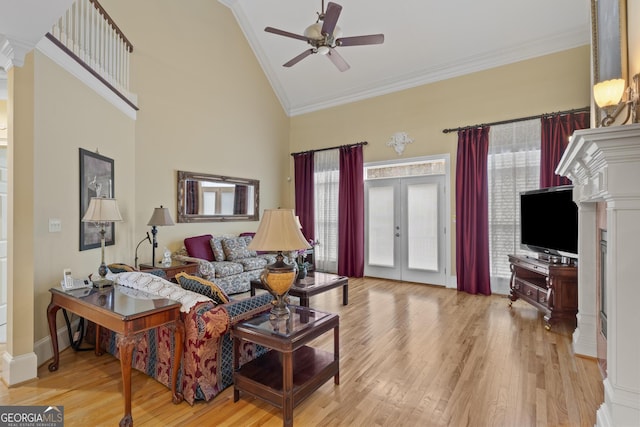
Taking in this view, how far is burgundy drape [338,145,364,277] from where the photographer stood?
6297 millimetres

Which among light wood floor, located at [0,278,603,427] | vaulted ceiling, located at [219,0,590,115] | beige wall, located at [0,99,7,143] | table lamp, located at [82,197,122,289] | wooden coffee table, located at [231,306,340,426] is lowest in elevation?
light wood floor, located at [0,278,603,427]

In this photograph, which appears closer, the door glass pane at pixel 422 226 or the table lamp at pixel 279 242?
the table lamp at pixel 279 242

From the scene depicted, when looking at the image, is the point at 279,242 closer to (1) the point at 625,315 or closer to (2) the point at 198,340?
(2) the point at 198,340

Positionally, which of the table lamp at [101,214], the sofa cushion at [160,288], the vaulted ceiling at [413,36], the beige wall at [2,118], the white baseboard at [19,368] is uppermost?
the vaulted ceiling at [413,36]

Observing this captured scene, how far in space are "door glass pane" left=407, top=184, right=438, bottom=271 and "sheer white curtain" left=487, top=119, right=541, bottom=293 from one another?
0.93 metres

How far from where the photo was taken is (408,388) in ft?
7.76

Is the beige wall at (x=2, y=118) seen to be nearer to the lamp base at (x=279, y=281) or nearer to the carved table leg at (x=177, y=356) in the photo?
the carved table leg at (x=177, y=356)

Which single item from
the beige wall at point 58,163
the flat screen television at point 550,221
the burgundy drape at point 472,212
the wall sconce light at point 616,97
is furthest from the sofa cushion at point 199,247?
the wall sconce light at point 616,97

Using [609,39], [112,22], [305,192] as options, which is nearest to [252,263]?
[305,192]

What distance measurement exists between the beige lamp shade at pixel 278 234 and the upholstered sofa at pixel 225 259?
283cm

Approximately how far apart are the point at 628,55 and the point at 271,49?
581 centimetres

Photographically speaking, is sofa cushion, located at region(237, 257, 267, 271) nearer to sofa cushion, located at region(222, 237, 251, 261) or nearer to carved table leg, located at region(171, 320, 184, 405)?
sofa cushion, located at region(222, 237, 251, 261)

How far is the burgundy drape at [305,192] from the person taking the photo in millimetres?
7004

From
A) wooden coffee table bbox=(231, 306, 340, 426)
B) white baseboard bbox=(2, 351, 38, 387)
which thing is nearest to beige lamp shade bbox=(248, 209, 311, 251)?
wooden coffee table bbox=(231, 306, 340, 426)
